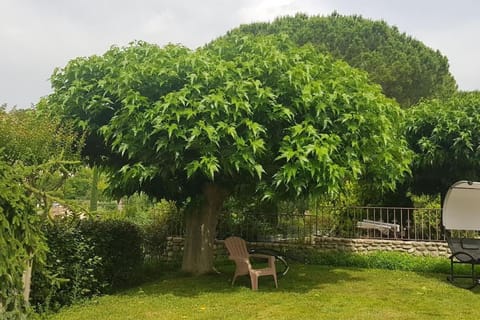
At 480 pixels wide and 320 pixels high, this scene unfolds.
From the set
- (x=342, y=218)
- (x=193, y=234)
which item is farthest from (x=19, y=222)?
(x=342, y=218)

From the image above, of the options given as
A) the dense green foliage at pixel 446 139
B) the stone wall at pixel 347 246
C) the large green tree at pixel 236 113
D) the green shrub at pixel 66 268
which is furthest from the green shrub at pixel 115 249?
the dense green foliage at pixel 446 139

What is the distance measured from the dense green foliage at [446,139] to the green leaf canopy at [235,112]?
123 inches

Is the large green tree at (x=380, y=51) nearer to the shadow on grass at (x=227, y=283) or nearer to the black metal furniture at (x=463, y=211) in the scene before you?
the black metal furniture at (x=463, y=211)

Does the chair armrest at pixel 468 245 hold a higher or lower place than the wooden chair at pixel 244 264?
higher

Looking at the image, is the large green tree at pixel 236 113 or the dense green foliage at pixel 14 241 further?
the large green tree at pixel 236 113

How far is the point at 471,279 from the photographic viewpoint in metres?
9.43

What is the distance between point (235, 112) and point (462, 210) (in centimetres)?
620

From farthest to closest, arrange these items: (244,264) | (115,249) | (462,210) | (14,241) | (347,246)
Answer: (347,246) < (462,210) < (244,264) < (115,249) < (14,241)

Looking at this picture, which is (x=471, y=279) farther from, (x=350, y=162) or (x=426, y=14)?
(x=426, y=14)

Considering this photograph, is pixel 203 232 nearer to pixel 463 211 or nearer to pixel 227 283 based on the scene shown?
pixel 227 283

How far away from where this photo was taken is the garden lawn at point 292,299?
638 cm

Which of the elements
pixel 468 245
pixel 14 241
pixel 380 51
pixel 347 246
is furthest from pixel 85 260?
pixel 380 51

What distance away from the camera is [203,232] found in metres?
9.28

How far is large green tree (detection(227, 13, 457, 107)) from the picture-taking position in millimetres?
23641
